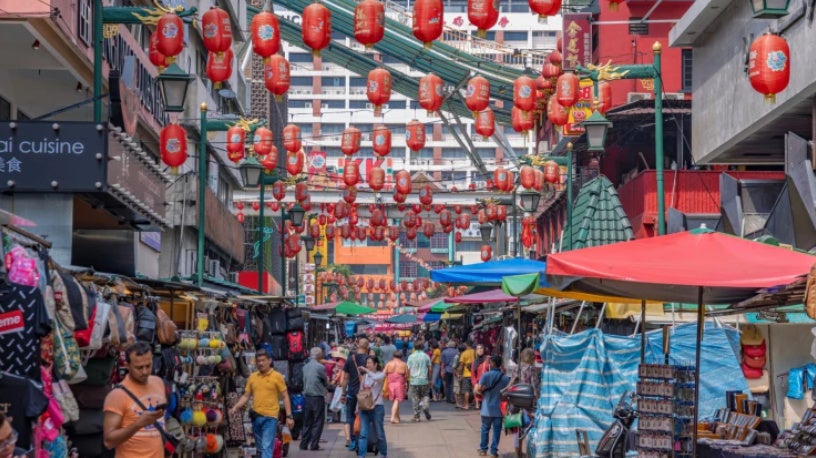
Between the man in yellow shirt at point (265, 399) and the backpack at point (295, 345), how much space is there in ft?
25.0

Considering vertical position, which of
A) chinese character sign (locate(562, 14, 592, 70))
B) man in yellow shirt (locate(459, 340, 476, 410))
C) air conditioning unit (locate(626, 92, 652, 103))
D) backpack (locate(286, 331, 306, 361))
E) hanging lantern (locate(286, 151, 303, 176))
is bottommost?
man in yellow shirt (locate(459, 340, 476, 410))

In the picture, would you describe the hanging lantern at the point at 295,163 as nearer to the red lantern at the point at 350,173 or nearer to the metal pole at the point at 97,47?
the red lantern at the point at 350,173

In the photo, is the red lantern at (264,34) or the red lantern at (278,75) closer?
the red lantern at (264,34)

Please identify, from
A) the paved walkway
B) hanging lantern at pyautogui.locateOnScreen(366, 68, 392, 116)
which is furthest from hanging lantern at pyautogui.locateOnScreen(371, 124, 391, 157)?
hanging lantern at pyautogui.locateOnScreen(366, 68, 392, 116)

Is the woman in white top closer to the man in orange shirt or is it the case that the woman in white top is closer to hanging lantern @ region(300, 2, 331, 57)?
hanging lantern @ region(300, 2, 331, 57)

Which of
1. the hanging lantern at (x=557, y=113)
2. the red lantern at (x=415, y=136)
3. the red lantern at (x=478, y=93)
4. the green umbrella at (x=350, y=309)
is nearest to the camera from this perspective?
the red lantern at (x=478, y=93)

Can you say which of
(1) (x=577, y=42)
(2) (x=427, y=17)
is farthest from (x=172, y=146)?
(1) (x=577, y=42)

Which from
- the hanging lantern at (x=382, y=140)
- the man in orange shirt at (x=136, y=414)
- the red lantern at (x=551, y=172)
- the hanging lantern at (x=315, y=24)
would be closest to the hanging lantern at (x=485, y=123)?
the hanging lantern at (x=382, y=140)

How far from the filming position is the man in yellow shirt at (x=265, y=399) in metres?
16.5

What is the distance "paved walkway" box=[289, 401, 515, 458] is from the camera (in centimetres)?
2112

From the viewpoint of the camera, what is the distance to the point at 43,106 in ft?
76.9

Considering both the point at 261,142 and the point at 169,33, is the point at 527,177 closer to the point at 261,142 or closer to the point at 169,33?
the point at 261,142

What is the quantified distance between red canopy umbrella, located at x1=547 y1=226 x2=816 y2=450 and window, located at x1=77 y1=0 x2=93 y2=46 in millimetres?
12023

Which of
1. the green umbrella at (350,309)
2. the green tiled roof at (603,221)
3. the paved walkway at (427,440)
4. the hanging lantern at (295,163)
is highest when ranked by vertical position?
the hanging lantern at (295,163)
